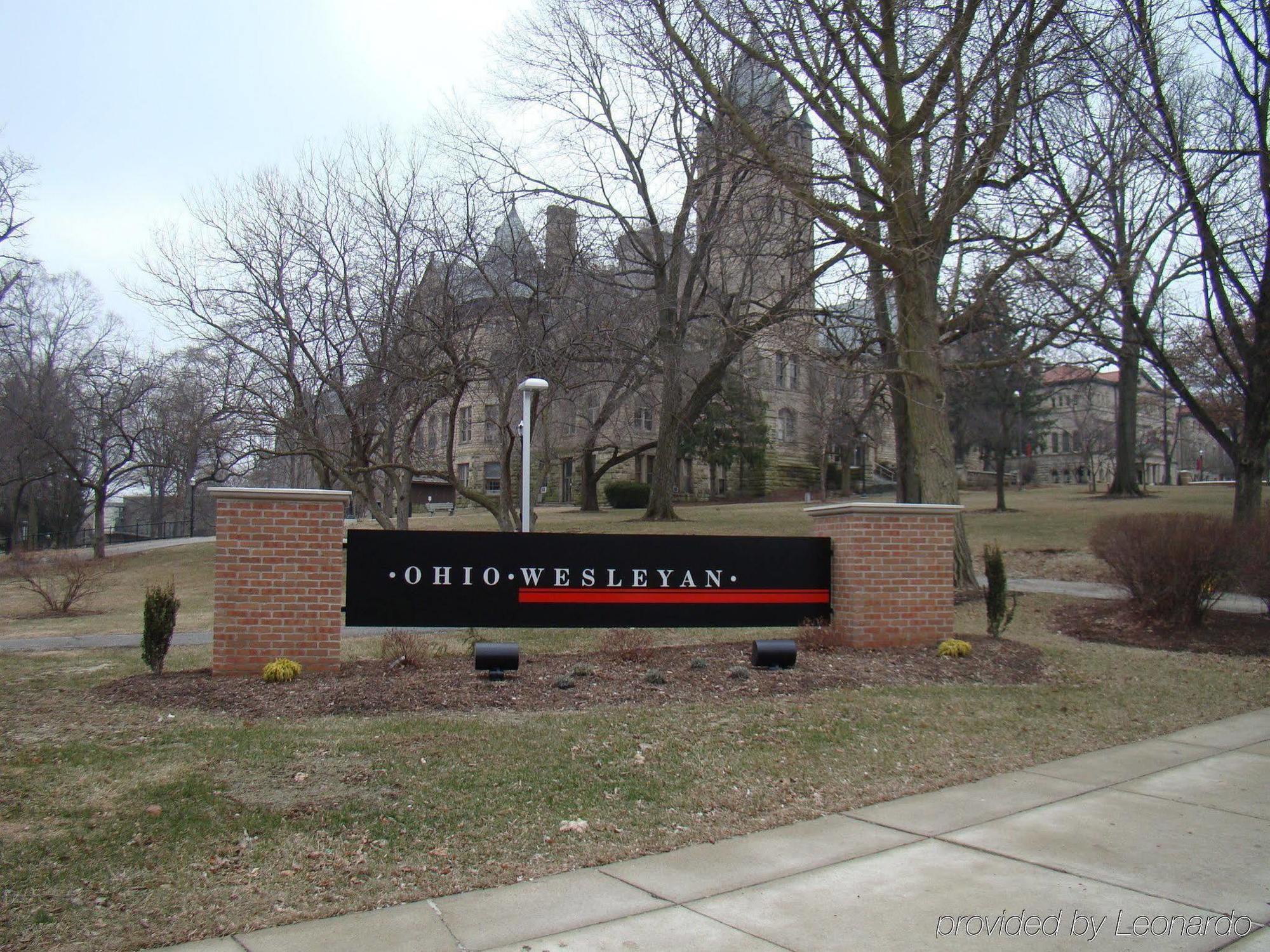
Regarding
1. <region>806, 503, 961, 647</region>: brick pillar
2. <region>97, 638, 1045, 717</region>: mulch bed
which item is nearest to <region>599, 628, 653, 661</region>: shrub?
<region>97, 638, 1045, 717</region>: mulch bed

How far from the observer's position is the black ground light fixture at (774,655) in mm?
9578

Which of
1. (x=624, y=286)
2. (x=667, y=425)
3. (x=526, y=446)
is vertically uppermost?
(x=624, y=286)

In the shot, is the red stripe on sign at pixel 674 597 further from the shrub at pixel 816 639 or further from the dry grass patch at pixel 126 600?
the dry grass patch at pixel 126 600

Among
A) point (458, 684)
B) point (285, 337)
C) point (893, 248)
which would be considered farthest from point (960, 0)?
point (285, 337)

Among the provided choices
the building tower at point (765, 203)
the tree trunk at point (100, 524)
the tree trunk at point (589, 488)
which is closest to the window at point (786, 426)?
the tree trunk at point (589, 488)

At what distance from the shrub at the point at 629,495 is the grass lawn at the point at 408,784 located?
40.7 metres

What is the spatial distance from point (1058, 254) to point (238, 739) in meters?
16.1

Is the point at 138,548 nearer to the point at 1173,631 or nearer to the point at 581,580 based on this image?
the point at 581,580

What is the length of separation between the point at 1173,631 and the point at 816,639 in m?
6.35

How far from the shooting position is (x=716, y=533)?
92.7 ft

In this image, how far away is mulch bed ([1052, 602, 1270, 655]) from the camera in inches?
512

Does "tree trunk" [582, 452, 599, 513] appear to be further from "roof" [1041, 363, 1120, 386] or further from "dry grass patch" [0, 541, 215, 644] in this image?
"roof" [1041, 363, 1120, 386]

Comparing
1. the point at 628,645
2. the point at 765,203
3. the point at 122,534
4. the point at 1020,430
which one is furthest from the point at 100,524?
the point at 1020,430

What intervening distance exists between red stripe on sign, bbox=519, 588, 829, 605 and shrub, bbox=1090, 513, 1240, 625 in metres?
5.67
